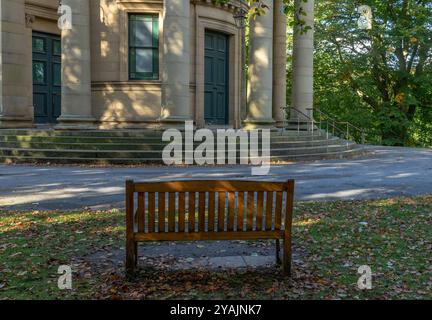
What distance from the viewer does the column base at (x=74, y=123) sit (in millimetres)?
16373

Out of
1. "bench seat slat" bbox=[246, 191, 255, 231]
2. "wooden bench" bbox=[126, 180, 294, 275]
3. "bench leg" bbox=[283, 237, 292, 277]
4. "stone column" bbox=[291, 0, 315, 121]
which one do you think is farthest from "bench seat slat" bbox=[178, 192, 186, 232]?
"stone column" bbox=[291, 0, 315, 121]

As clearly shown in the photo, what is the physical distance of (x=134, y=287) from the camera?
4.60 m

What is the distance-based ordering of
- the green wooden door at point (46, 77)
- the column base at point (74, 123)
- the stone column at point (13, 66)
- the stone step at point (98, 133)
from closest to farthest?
the stone step at point (98, 133) < the column base at point (74, 123) < the stone column at point (13, 66) < the green wooden door at point (46, 77)

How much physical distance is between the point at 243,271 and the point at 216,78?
1679 cm

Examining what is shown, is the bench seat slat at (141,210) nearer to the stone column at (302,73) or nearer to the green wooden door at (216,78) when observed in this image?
the green wooden door at (216,78)

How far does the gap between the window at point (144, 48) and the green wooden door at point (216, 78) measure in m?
2.70

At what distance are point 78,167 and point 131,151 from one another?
1696mm

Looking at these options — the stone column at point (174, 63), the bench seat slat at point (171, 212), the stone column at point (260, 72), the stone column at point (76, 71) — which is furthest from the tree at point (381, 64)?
the bench seat slat at point (171, 212)

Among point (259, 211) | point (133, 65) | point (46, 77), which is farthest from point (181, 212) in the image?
point (46, 77)

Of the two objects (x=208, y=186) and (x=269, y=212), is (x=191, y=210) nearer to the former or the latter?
(x=208, y=186)

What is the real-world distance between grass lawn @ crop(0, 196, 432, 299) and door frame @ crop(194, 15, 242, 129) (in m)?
12.5

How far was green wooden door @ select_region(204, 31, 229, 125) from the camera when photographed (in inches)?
814

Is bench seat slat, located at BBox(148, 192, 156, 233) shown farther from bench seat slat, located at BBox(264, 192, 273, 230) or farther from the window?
the window

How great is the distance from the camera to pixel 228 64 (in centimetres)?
2183
